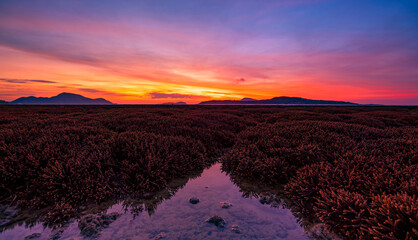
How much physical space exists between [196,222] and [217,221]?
394 millimetres

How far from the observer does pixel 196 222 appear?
320cm

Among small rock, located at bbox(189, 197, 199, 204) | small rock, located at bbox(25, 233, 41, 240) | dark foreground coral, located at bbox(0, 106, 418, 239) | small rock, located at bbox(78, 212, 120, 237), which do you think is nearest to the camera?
dark foreground coral, located at bbox(0, 106, 418, 239)

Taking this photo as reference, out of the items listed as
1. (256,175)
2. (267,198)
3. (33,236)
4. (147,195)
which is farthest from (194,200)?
(33,236)

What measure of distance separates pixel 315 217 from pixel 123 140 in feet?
19.6

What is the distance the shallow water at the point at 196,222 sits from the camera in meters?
2.89

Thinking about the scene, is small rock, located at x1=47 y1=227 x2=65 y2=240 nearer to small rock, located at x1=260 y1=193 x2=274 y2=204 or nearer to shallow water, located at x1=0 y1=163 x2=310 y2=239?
shallow water, located at x1=0 y1=163 x2=310 y2=239

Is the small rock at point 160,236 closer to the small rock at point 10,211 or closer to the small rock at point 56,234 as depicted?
the small rock at point 56,234

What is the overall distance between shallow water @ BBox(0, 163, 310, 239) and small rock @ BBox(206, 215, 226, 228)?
2.7 inches

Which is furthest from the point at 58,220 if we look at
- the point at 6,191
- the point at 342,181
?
the point at 342,181

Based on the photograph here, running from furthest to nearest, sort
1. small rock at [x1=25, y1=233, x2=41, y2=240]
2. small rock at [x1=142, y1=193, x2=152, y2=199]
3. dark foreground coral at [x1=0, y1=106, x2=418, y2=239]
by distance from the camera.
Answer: small rock at [x1=142, y1=193, x2=152, y2=199] → small rock at [x1=25, y1=233, x2=41, y2=240] → dark foreground coral at [x1=0, y1=106, x2=418, y2=239]

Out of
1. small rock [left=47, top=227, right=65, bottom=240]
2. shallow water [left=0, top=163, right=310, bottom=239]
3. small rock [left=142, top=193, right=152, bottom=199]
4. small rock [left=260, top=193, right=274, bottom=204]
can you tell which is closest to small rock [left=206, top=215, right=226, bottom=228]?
shallow water [left=0, top=163, right=310, bottom=239]

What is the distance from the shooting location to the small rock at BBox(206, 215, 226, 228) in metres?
3.11

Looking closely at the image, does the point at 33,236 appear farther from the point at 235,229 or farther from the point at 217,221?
the point at 235,229

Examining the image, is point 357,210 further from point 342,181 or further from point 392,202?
point 342,181
